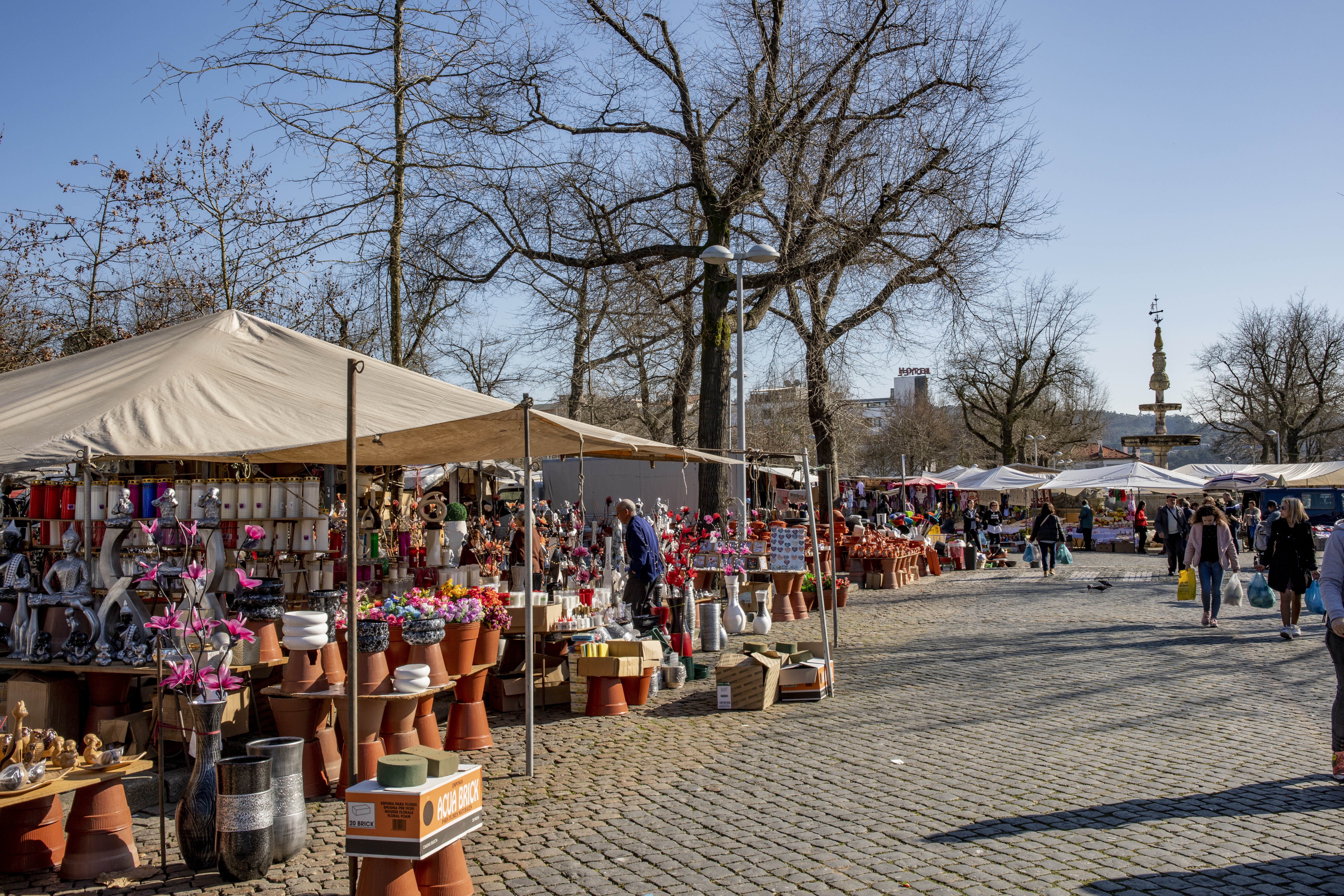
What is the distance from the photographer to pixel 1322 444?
56594 millimetres

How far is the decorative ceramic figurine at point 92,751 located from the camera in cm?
456

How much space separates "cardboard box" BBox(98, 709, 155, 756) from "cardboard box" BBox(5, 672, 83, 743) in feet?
0.78

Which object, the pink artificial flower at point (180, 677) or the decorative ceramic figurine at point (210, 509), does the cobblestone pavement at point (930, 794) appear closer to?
the pink artificial flower at point (180, 677)

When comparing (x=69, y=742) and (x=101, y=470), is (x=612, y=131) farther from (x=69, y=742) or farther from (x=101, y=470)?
(x=69, y=742)

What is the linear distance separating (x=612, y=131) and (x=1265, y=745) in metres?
13.6

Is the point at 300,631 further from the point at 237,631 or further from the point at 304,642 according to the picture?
the point at 237,631

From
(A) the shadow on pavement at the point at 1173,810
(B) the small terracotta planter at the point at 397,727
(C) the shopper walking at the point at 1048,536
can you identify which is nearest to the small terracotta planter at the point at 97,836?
(B) the small terracotta planter at the point at 397,727

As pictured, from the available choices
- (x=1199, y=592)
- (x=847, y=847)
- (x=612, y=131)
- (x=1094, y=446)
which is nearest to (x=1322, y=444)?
(x=1094, y=446)

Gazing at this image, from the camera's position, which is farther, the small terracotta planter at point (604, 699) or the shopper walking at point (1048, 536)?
the shopper walking at point (1048, 536)

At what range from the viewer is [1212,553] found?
12.7 m

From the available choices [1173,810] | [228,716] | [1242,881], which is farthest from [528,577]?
[1242,881]

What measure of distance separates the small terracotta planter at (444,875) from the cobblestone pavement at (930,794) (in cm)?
22

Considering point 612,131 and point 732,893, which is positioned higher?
point 612,131

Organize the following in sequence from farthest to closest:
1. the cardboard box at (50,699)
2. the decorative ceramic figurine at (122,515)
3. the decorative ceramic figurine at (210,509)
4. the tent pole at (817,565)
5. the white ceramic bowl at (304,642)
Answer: the tent pole at (817,565) → the decorative ceramic figurine at (210,509) → the decorative ceramic figurine at (122,515) → the cardboard box at (50,699) → the white ceramic bowl at (304,642)
